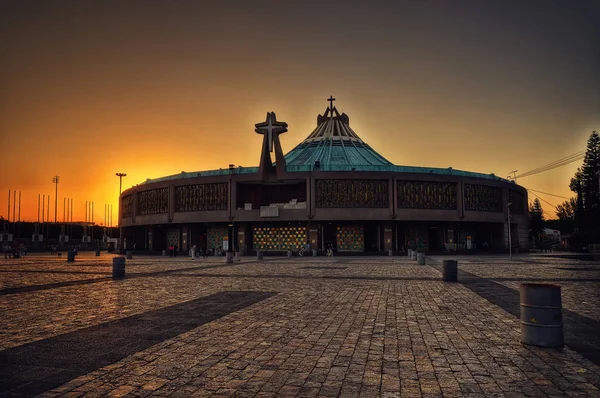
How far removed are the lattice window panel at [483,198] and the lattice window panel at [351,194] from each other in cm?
1347

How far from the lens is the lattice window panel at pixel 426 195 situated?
2425 inches

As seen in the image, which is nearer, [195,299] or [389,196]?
[195,299]

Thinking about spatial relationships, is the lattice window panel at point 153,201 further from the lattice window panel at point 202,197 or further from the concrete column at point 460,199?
the concrete column at point 460,199

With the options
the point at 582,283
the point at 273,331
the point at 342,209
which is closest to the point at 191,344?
the point at 273,331

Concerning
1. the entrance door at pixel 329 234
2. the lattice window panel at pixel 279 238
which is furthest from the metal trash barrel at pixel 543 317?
the lattice window panel at pixel 279 238

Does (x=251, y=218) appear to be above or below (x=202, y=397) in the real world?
above

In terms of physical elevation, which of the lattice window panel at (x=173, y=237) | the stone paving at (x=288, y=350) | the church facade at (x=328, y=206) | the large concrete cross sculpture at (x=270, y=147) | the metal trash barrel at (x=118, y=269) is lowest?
the stone paving at (x=288, y=350)

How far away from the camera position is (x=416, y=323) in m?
9.49

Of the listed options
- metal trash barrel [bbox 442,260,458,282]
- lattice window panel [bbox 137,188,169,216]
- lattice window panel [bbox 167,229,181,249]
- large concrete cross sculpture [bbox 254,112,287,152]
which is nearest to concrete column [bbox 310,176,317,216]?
large concrete cross sculpture [bbox 254,112,287,152]

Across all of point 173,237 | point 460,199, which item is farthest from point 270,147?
point 460,199

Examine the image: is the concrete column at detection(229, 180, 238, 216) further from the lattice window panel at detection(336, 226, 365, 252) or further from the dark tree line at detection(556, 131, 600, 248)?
the dark tree line at detection(556, 131, 600, 248)

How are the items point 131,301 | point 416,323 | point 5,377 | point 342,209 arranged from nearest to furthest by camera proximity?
1. point 5,377
2. point 416,323
3. point 131,301
4. point 342,209

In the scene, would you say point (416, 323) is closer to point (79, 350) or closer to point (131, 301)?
point (79, 350)

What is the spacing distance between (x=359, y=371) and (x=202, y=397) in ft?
6.96
